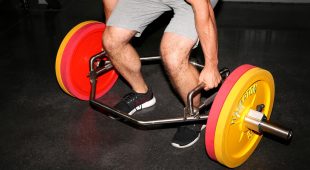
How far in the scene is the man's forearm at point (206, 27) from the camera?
135 centimetres

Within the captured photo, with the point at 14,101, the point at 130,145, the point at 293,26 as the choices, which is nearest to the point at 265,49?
the point at 293,26

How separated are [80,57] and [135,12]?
45 centimetres

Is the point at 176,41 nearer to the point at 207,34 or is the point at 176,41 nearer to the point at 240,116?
the point at 207,34

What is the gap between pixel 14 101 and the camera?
210 cm

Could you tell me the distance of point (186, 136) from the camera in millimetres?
1763

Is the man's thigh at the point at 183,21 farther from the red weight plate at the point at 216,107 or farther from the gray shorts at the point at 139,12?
the red weight plate at the point at 216,107

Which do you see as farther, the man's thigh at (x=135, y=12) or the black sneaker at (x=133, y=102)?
the black sneaker at (x=133, y=102)

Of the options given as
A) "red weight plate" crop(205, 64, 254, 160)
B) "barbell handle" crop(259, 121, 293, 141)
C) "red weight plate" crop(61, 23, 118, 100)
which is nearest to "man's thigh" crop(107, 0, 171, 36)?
"red weight plate" crop(61, 23, 118, 100)

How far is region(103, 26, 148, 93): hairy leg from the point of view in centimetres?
168

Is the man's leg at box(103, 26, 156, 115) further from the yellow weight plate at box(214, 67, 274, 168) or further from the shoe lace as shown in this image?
the yellow weight plate at box(214, 67, 274, 168)

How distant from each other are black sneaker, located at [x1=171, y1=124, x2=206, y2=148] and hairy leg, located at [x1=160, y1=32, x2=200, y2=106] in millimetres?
229

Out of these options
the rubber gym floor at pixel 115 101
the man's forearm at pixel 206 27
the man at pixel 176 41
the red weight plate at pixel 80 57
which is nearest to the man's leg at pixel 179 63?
the man at pixel 176 41

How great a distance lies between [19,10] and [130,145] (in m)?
2.20

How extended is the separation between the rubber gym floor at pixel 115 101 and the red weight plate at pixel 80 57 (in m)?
0.13
